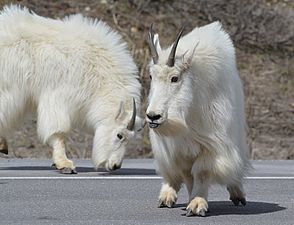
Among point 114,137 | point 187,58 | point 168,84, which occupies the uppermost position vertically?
point 187,58

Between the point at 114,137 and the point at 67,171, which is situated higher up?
the point at 114,137

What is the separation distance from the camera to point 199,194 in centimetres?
916

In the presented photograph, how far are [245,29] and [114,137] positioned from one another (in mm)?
8227

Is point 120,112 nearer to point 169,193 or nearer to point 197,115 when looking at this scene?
point 169,193

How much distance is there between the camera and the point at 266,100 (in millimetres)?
19172

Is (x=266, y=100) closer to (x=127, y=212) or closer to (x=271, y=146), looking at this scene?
(x=271, y=146)

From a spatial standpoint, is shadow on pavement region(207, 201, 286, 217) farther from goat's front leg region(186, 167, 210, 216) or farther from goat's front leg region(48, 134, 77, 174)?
goat's front leg region(48, 134, 77, 174)

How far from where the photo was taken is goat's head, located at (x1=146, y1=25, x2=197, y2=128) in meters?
8.78

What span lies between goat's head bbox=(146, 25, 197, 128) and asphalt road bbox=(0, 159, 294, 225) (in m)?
0.93

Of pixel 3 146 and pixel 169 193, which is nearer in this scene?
pixel 169 193

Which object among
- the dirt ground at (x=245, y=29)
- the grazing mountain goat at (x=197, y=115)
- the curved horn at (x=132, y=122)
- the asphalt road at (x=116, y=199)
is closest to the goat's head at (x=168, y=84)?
the grazing mountain goat at (x=197, y=115)

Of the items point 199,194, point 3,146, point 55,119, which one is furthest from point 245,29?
point 199,194

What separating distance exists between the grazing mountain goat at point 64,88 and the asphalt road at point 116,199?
1.53ft

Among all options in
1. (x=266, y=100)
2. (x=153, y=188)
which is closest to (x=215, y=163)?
(x=153, y=188)
